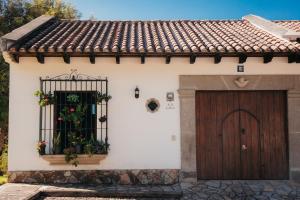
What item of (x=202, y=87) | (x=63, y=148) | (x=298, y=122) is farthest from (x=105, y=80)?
(x=298, y=122)

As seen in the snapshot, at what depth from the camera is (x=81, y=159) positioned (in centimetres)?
668

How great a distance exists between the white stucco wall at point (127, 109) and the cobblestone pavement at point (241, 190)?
0.85 metres

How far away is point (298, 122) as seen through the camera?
706cm

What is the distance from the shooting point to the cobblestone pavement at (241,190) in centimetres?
602

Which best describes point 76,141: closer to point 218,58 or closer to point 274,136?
point 218,58

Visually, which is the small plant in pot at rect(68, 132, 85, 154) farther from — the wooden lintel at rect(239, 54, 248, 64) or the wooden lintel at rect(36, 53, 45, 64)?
the wooden lintel at rect(239, 54, 248, 64)

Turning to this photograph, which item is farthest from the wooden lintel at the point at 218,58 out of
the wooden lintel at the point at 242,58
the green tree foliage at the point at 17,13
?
the green tree foliage at the point at 17,13

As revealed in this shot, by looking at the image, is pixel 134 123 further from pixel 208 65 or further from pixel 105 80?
pixel 208 65

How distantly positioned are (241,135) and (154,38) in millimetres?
3550

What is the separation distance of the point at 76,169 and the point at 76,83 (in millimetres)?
2110

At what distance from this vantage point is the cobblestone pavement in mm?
6018

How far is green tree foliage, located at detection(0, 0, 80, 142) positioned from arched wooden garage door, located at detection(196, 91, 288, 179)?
372 inches

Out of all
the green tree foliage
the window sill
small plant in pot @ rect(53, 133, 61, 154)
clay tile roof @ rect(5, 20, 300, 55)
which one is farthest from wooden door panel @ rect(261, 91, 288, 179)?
the green tree foliage

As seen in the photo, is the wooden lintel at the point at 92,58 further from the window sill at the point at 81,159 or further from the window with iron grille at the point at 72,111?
the window sill at the point at 81,159
